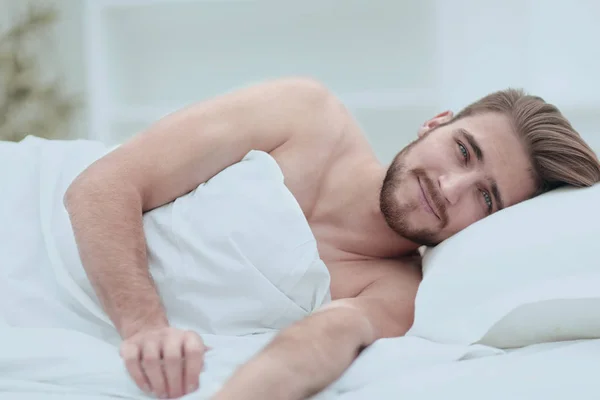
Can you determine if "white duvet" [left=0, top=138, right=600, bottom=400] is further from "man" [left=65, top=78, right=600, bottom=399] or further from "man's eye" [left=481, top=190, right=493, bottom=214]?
"man's eye" [left=481, top=190, right=493, bottom=214]

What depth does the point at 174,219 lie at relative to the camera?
47.4 inches

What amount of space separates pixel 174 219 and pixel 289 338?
393 millimetres

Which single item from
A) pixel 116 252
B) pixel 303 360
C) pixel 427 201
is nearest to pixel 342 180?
pixel 427 201

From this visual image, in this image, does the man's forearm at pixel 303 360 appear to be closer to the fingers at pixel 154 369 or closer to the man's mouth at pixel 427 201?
the fingers at pixel 154 369

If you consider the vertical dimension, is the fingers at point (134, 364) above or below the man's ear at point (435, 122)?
below

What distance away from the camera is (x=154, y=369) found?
2.86ft

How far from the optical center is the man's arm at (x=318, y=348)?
0.80 m

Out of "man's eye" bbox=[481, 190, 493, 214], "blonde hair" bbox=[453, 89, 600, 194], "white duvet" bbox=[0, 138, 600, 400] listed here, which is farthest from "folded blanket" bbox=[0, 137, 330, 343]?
"blonde hair" bbox=[453, 89, 600, 194]

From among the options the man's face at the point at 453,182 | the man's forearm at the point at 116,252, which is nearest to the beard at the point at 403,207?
the man's face at the point at 453,182

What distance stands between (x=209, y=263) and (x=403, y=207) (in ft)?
1.28

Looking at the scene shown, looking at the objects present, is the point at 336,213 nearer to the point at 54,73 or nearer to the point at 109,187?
the point at 109,187

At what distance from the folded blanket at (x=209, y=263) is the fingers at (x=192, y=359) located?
192 mm

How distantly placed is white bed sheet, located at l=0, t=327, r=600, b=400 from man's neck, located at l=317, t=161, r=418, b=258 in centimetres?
43

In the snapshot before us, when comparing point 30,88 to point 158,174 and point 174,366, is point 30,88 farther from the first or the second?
point 174,366
